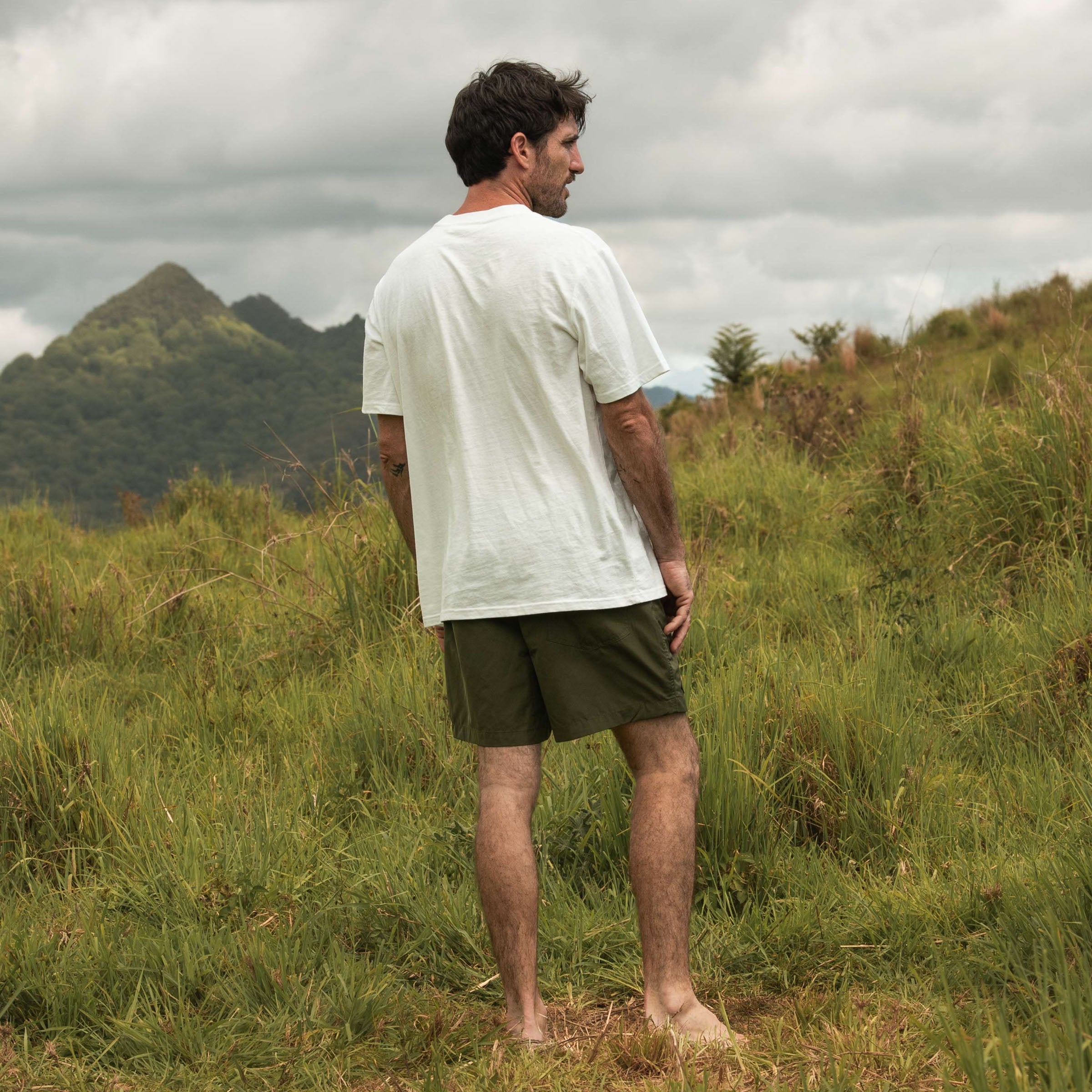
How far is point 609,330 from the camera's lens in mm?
2662

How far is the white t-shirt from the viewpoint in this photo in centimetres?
267

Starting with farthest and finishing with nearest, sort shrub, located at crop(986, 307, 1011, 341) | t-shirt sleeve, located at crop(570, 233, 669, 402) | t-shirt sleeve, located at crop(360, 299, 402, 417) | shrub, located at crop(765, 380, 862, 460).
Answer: shrub, located at crop(986, 307, 1011, 341), shrub, located at crop(765, 380, 862, 460), t-shirt sleeve, located at crop(360, 299, 402, 417), t-shirt sleeve, located at crop(570, 233, 669, 402)

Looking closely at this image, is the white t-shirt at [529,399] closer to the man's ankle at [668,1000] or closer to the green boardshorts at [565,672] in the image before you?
the green boardshorts at [565,672]

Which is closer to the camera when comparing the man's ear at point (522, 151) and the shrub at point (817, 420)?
the man's ear at point (522, 151)

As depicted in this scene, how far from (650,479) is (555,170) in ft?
2.72

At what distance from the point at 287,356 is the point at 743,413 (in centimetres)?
17746

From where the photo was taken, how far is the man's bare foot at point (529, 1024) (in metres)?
2.76

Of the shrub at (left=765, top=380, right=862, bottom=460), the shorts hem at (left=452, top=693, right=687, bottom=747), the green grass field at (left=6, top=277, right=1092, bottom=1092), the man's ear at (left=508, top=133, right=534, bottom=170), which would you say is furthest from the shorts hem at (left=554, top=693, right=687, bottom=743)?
the shrub at (left=765, top=380, right=862, bottom=460)

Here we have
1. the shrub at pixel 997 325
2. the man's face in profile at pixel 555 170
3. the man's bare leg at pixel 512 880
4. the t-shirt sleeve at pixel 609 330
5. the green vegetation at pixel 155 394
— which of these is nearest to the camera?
the t-shirt sleeve at pixel 609 330

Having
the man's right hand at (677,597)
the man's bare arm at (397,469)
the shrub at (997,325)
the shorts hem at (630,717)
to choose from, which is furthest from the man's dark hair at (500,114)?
the shrub at (997,325)

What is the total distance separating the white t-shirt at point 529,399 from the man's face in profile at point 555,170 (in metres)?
0.15

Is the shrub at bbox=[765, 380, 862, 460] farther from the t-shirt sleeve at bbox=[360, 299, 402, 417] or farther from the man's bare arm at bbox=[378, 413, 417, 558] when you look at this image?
the t-shirt sleeve at bbox=[360, 299, 402, 417]

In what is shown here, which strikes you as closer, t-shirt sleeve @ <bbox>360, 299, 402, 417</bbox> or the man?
the man

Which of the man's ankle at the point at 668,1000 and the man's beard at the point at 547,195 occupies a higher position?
the man's beard at the point at 547,195
